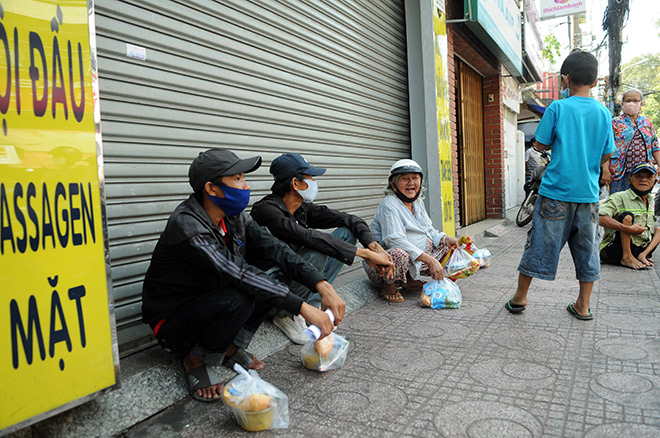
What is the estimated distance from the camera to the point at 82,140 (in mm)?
1830

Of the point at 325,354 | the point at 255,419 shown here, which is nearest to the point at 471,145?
the point at 325,354

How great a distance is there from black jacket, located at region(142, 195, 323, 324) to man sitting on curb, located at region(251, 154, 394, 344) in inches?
20.4

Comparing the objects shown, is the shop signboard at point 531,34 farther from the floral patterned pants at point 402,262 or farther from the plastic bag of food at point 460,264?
the plastic bag of food at point 460,264

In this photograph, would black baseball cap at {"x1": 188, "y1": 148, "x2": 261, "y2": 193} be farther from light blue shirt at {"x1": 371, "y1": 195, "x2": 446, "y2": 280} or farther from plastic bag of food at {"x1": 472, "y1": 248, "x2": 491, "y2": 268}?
plastic bag of food at {"x1": 472, "y1": 248, "x2": 491, "y2": 268}

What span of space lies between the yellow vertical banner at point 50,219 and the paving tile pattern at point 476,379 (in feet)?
1.57

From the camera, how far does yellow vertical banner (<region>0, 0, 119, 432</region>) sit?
5.34 ft

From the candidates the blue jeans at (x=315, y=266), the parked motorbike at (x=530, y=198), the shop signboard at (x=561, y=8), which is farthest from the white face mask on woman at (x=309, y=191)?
the shop signboard at (x=561, y=8)

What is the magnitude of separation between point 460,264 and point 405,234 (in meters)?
0.51

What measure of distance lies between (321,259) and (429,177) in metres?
3.24

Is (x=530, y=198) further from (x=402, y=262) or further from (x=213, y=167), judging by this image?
(x=213, y=167)

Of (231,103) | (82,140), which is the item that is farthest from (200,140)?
(82,140)

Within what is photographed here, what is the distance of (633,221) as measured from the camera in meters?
5.10

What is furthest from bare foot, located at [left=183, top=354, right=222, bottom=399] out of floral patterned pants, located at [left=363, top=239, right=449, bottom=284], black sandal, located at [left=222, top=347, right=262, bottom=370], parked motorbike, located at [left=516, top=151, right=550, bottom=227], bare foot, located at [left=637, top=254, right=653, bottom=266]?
parked motorbike, located at [left=516, top=151, right=550, bottom=227]

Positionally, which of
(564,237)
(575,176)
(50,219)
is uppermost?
(575,176)
